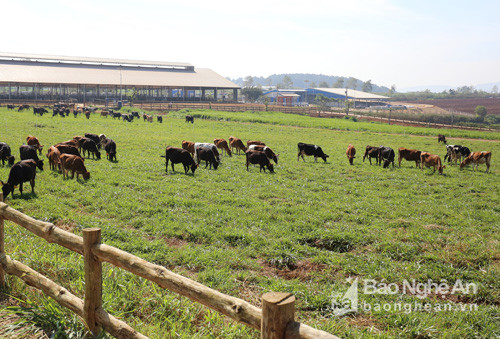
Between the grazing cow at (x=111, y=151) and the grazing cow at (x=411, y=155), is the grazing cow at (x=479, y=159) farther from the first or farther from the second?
the grazing cow at (x=111, y=151)

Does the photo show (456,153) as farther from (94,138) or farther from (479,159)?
(94,138)

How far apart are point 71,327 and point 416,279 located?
17.6ft

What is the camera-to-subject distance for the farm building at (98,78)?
66375 millimetres

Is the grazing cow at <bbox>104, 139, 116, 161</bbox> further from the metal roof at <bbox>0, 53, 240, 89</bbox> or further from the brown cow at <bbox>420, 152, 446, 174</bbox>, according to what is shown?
the metal roof at <bbox>0, 53, 240, 89</bbox>

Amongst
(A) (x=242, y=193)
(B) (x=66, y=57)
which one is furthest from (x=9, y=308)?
(B) (x=66, y=57)

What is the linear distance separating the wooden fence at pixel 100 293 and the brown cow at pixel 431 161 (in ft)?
53.9

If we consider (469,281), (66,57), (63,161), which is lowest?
(469,281)

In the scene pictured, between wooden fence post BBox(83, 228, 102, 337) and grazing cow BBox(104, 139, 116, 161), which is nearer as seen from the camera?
wooden fence post BBox(83, 228, 102, 337)

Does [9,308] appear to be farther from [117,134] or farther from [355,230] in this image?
[117,134]

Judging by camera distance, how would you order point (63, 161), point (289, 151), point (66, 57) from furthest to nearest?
point (66, 57)
point (289, 151)
point (63, 161)

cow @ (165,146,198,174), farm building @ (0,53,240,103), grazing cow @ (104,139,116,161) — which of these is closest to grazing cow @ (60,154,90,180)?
cow @ (165,146,198,174)

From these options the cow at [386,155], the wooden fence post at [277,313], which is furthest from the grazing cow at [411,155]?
the wooden fence post at [277,313]

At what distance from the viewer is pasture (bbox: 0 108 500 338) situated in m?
5.31

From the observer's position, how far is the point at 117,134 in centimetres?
2825
